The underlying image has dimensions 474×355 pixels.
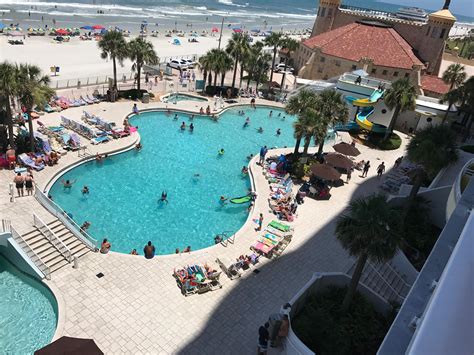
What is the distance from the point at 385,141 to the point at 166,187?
2325cm

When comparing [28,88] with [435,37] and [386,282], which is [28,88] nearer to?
[386,282]

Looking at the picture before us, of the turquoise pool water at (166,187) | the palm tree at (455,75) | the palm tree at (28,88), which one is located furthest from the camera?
the palm tree at (455,75)

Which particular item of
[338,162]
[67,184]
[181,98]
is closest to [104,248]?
[67,184]

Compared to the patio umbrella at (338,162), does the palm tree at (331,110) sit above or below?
above

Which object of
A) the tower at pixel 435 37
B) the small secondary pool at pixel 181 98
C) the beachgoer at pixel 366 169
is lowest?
the small secondary pool at pixel 181 98

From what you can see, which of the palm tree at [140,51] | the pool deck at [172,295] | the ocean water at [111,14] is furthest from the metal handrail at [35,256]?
the ocean water at [111,14]

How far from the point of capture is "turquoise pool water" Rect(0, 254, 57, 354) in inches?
585

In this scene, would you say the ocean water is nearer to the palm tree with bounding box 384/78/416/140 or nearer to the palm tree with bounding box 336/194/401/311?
the palm tree with bounding box 384/78/416/140

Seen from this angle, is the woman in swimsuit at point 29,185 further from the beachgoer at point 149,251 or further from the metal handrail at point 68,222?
the beachgoer at point 149,251

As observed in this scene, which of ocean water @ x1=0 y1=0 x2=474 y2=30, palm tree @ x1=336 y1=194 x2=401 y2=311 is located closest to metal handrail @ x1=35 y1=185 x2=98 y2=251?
palm tree @ x1=336 y1=194 x2=401 y2=311

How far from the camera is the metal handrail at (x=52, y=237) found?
61.2 feet

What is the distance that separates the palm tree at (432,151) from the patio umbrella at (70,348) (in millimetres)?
19833

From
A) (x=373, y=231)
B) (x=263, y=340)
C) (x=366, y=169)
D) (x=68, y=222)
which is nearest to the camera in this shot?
(x=373, y=231)

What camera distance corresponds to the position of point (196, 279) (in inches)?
713
